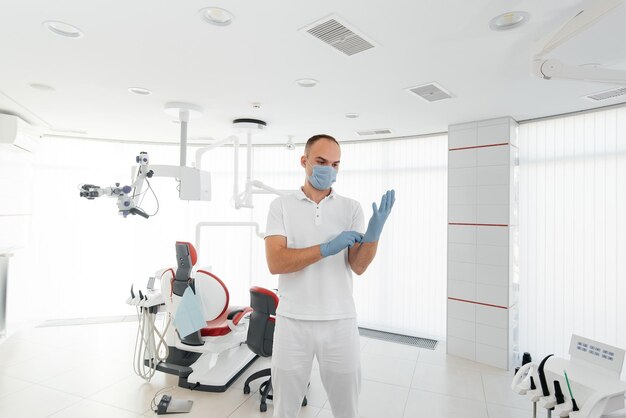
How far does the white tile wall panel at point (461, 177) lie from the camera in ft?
11.7

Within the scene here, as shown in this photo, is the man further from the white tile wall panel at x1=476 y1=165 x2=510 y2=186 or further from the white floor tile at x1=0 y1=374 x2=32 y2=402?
the white floor tile at x1=0 y1=374 x2=32 y2=402

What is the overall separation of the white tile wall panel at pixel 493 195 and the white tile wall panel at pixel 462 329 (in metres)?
1.16

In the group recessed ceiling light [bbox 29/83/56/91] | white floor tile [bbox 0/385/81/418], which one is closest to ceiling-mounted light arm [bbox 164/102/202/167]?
recessed ceiling light [bbox 29/83/56/91]

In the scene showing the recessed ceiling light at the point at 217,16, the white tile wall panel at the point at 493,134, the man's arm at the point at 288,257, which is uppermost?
the recessed ceiling light at the point at 217,16

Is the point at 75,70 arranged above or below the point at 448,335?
above

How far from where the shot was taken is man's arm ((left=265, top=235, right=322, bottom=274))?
4.34ft

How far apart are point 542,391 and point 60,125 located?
4.78 meters

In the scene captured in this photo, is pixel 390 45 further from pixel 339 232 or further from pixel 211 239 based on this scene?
pixel 211 239

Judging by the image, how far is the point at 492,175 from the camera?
135 inches

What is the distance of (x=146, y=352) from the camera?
10.3 feet

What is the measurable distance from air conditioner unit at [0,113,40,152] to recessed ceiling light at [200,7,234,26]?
296cm

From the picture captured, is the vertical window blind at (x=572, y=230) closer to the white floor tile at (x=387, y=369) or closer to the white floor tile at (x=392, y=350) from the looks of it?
the white floor tile at (x=392, y=350)

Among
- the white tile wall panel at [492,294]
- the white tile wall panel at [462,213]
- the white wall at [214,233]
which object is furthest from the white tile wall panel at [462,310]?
the white tile wall panel at [462,213]

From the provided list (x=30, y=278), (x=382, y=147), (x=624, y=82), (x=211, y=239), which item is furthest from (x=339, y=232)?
(x=30, y=278)
